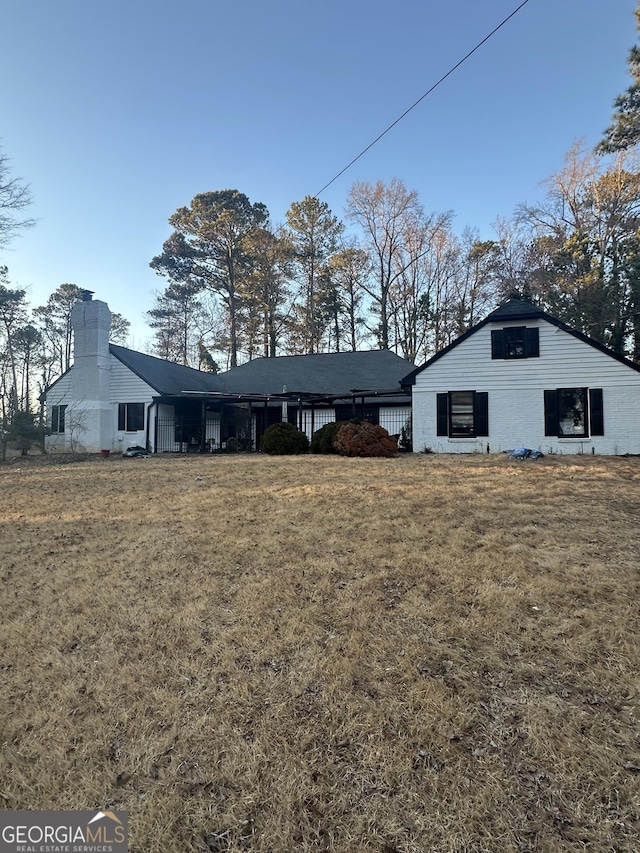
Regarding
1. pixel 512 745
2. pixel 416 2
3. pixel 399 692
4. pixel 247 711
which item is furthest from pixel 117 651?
pixel 416 2

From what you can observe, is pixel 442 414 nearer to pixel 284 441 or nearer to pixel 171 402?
pixel 284 441

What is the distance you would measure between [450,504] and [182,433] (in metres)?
15.3

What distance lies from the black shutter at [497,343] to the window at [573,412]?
197cm

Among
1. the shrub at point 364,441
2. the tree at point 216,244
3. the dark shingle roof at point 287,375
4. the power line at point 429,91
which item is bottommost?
the shrub at point 364,441

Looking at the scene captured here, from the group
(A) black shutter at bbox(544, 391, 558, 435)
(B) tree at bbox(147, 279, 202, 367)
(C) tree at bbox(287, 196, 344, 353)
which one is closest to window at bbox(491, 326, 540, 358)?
(A) black shutter at bbox(544, 391, 558, 435)

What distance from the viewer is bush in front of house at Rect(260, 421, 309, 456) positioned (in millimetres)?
15391

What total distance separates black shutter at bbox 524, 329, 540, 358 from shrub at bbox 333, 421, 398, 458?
529 centimetres

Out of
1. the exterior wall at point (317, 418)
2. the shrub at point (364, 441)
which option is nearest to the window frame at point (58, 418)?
the exterior wall at point (317, 418)

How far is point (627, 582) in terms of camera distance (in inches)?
153

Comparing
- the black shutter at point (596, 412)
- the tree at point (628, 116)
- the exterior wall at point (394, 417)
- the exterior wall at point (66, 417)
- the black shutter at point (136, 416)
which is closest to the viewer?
the tree at point (628, 116)

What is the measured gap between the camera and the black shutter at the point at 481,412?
14.7 meters

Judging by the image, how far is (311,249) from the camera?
2912 centimetres

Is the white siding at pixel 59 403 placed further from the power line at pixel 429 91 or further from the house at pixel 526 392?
the power line at pixel 429 91

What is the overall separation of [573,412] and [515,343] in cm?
291
